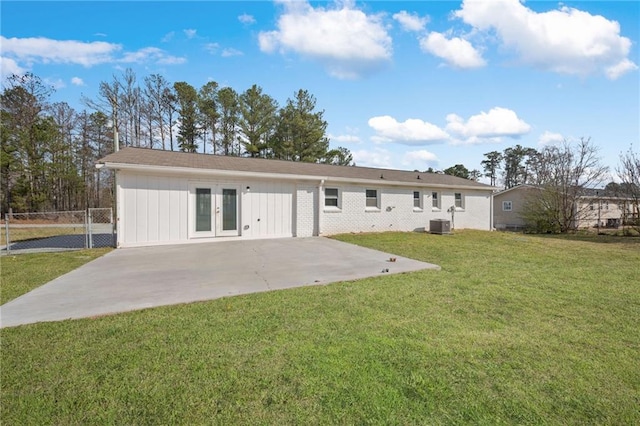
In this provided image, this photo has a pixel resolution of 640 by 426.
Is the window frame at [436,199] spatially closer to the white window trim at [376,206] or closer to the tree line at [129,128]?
the white window trim at [376,206]

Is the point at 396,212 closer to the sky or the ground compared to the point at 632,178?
closer to the ground

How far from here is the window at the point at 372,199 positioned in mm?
15273

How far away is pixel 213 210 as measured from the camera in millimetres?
11047

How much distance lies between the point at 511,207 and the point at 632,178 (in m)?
8.39

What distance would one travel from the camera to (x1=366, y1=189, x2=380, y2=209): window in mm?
15273

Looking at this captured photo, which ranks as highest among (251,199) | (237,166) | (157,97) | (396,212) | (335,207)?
(157,97)

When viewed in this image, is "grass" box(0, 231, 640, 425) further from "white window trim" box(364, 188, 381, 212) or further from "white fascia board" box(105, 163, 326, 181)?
"white window trim" box(364, 188, 381, 212)

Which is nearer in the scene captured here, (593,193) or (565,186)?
(565,186)

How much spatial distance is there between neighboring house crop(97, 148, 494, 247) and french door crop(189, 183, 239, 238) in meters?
0.03

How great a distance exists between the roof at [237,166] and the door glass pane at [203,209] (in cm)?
90

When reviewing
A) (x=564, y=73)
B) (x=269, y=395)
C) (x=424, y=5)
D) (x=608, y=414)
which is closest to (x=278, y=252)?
(x=269, y=395)

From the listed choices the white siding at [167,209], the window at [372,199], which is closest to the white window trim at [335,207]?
the window at [372,199]

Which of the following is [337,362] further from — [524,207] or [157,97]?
[157,97]

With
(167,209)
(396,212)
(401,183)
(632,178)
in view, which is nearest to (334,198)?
A: (396,212)
